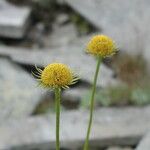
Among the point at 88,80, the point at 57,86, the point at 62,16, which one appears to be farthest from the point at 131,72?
the point at 57,86

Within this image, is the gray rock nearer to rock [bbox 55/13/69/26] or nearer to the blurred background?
the blurred background

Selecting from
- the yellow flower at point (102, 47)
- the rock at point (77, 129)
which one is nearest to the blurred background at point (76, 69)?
the rock at point (77, 129)

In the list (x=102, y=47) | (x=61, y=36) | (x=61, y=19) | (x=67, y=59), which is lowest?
(x=102, y=47)

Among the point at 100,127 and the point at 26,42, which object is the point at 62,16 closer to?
the point at 26,42

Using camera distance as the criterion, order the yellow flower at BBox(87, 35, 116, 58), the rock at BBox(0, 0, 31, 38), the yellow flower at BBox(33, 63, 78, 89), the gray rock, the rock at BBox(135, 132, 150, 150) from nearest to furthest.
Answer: the yellow flower at BBox(33, 63, 78, 89) → the yellow flower at BBox(87, 35, 116, 58) → the rock at BBox(135, 132, 150, 150) → the gray rock → the rock at BBox(0, 0, 31, 38)

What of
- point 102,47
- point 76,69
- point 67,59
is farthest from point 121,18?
point 102,47

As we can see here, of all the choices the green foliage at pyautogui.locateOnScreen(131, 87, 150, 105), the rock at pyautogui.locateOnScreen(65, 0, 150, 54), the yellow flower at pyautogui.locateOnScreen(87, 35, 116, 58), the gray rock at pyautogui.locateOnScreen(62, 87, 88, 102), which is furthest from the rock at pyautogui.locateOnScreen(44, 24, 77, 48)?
the yellow flower at pyautogui.locateOnScreen(87, 35, 116, 58)

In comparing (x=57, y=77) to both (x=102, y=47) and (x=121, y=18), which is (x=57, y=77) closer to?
(x=102, y=47)

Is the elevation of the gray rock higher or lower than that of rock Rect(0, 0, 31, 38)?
lower
